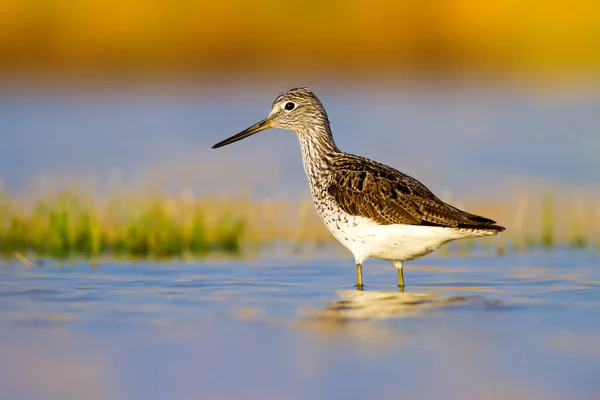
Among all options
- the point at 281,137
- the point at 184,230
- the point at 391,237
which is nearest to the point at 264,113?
the point at 281,137

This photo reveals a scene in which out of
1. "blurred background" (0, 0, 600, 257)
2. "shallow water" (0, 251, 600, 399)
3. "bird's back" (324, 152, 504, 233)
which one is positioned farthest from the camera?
"blurred background" (0, 0, 600, 257)

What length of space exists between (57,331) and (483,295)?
382cm

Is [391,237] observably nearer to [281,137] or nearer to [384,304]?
[384,304]

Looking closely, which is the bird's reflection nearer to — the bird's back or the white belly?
the white belly

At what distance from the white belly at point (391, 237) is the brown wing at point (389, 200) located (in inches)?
2.4

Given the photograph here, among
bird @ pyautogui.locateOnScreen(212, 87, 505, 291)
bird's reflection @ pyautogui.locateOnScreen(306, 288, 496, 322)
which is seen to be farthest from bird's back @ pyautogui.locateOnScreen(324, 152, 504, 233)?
bird's reflection @ pyautogui.locateOnScreen(306, 288, 496, 322)

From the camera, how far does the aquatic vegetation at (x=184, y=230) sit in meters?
13.0

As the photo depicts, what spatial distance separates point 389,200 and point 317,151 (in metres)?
1.53

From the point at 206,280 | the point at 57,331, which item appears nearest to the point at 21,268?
the point at 206,280

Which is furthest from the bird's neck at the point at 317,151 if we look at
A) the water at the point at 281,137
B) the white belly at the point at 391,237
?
the water at the point at 281,137

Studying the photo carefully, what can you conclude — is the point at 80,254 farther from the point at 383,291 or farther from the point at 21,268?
the point at 383,291

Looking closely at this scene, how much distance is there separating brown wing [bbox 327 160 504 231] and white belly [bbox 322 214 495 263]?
0.06 m

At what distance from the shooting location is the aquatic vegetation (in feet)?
42.8

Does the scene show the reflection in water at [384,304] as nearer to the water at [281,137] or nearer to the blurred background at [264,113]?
the blurred background at [264,113]
